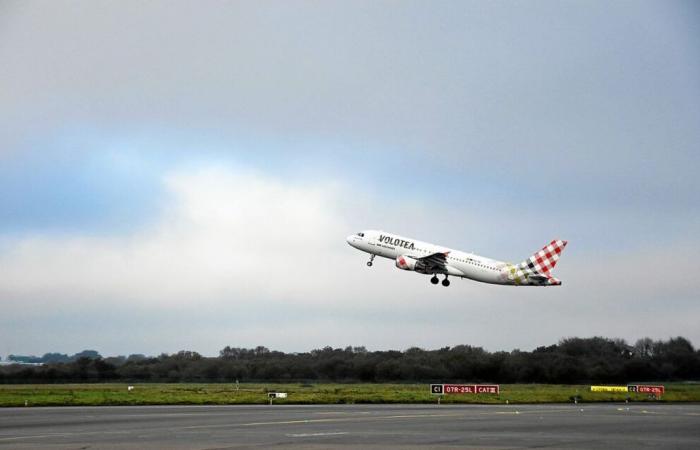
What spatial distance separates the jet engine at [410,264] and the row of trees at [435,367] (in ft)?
99.8

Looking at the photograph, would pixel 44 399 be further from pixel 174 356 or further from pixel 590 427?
pixel 174 356

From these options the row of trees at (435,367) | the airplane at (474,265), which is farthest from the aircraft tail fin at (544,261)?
the row of trees at (435,367)

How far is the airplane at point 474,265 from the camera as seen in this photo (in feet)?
283

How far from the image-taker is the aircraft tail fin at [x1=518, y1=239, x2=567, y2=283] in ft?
282

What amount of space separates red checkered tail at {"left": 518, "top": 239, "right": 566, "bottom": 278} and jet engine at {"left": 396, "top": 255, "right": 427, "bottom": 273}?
31.9ft

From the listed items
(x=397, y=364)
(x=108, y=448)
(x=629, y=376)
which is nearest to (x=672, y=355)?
(x=629, y=376)

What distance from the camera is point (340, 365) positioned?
126m

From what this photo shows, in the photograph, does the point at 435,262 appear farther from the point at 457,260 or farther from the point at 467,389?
the point at 467,389

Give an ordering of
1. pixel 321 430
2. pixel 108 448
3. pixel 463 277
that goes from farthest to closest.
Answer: pixel 463 277 → pixel 321 430 → pixel 108 448

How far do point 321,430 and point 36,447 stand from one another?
11928 mm

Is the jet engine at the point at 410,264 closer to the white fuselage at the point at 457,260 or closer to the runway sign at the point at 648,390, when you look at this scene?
the white fuselage at the point at 457,260

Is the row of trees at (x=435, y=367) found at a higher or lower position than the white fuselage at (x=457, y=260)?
lower

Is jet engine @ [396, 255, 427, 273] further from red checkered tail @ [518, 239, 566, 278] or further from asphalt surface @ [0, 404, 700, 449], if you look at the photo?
asphalt surface @ [0, 404, 700, 449]

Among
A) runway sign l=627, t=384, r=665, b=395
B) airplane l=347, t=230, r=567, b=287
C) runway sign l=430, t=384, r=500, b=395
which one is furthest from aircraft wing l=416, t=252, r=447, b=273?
runway sign l=627, t=384, r=665, b=395
